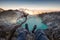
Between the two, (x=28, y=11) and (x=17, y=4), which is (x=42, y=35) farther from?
(x=17, y=4)

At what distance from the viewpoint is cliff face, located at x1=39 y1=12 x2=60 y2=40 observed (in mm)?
2502

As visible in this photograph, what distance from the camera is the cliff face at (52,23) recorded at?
250 cm

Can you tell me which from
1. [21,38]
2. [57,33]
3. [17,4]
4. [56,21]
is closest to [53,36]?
[57,33]

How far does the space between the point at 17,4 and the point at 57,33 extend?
972 millimetres

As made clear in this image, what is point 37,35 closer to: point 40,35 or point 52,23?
point 40,35

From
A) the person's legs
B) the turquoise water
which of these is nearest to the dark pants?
the person's legs

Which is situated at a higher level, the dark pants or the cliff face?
the cliff face

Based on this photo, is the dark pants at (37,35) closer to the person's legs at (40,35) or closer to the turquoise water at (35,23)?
the person's legs at (40,35)

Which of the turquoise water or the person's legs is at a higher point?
the turquoise water

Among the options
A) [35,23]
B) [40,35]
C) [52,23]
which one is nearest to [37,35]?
[40,35]

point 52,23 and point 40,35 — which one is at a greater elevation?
point 52,23

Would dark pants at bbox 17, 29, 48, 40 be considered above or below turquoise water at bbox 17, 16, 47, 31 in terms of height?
below

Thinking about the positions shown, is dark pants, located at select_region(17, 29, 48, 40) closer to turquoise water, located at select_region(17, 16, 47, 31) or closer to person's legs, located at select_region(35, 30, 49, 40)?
person's legs, located at select_region(35, 30, 49, 40)

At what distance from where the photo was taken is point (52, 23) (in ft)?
8.39
